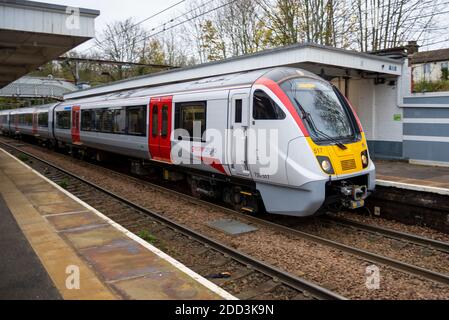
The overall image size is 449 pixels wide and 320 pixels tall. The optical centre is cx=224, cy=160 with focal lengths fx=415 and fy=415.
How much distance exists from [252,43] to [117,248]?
1030 inches

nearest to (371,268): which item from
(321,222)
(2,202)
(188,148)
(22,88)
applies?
(321,222)

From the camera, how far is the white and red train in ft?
24.3

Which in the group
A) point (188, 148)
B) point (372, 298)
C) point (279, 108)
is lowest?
point (372, 298)

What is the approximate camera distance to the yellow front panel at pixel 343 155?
7.38m

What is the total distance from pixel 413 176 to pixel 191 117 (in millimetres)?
5878

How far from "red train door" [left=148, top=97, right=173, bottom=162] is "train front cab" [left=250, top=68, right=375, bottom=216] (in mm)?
3623

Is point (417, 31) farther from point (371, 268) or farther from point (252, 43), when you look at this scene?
point (371, 268)

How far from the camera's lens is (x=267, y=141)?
307 inches

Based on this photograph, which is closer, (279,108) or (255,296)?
(255,296)

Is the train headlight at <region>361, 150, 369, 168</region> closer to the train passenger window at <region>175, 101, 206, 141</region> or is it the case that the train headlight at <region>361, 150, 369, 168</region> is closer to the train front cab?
the train front cab

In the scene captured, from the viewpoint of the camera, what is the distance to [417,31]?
21391 millimetres

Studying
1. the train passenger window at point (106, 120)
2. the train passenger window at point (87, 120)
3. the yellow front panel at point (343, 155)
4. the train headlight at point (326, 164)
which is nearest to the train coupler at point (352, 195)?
the yellow front panel at point (343, 155)

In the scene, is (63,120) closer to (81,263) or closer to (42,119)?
(42,119)

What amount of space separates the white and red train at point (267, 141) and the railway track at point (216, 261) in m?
1.61
